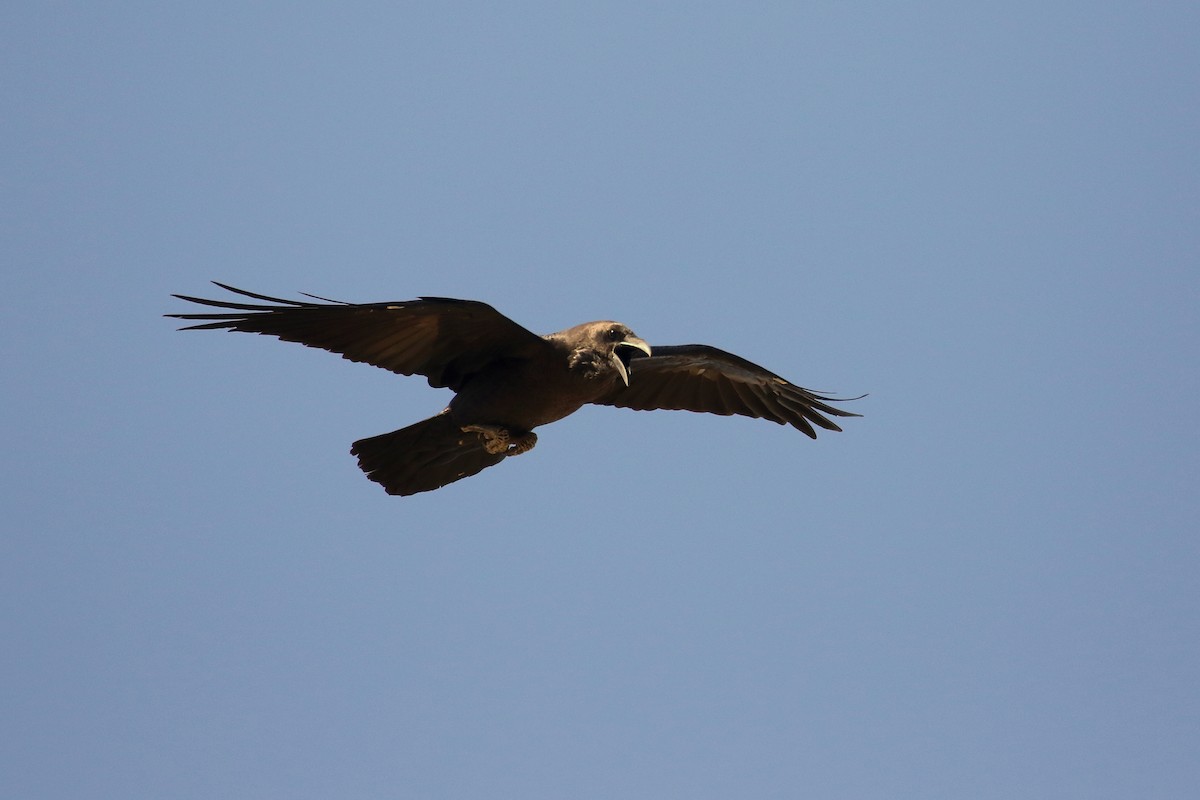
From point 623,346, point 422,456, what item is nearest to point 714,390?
point 623,346

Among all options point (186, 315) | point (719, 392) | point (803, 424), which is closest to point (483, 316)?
point (186, 315)

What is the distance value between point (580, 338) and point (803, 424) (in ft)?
9.30

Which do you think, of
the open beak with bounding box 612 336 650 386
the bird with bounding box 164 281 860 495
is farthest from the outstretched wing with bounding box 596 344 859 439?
the open beak with bounding box 612 336 650 386

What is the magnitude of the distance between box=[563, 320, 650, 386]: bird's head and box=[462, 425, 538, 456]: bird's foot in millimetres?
682

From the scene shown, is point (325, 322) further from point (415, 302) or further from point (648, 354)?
point (648, 354)

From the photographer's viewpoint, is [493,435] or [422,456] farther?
[422,456]

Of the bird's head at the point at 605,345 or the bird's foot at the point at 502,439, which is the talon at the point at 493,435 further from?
the bird's head at the point at 605,345

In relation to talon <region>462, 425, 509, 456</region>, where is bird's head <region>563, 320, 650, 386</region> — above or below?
above

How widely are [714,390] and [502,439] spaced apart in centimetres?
230

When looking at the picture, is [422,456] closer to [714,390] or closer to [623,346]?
[623,346]

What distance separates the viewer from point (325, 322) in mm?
8859

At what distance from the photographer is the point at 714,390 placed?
11.1m

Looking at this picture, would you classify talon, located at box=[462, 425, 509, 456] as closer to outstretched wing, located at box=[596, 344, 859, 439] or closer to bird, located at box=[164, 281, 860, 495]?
bird, located at box=[164, 281, 860, 495]

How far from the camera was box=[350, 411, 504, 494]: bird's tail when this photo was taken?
963 centimetres
